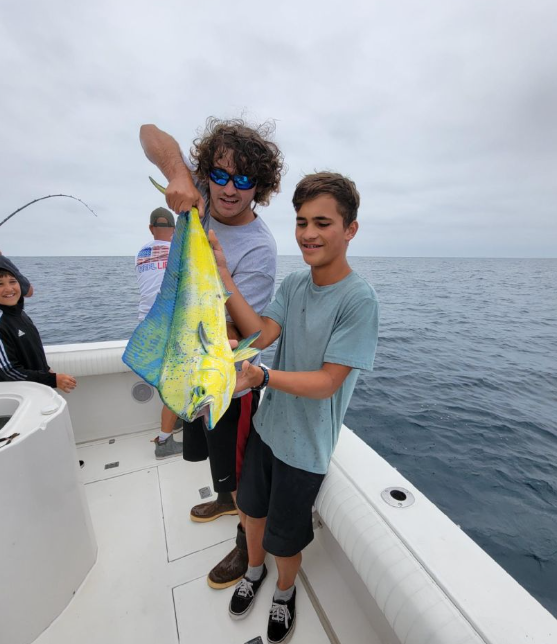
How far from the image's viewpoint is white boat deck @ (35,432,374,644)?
6.48 ft

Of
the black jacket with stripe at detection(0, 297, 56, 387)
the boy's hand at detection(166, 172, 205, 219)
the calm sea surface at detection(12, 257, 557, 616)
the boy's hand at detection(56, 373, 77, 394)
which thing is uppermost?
the boy's hand at detection(166, 172, 205, 219)

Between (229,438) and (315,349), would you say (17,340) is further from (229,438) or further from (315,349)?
(315,349)

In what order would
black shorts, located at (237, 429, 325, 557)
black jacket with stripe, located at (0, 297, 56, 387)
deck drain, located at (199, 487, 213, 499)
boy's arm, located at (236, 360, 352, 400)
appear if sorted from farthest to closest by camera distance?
1. deck drain, located at (199, 487, 213, 499)
2. black jacket with stripe, located at (0, 297, 56, 387)
3. black shorts, located at (237, 429, 325, 557)
4. boy's arm, located at (236, 360, 352, 400)

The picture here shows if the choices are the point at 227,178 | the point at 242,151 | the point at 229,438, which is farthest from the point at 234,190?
the point at 229,438

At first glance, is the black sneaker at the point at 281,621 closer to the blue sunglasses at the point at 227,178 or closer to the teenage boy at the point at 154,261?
the teenage boy at the point at 154,261

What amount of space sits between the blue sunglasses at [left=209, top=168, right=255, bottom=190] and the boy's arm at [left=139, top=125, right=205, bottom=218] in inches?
4.8

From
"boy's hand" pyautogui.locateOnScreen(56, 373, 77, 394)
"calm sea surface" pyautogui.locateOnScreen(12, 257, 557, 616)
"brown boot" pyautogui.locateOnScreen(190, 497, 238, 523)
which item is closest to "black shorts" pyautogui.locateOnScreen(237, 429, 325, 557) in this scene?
"brown boot" pyautogui.locateOnScreen(190, 497, 238, 523)

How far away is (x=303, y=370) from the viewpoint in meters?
1.71

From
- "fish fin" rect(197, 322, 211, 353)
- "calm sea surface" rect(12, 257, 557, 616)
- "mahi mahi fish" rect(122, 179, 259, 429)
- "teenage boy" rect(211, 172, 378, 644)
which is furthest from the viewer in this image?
"calm sea surface" rect(12, 257, 557, 616)

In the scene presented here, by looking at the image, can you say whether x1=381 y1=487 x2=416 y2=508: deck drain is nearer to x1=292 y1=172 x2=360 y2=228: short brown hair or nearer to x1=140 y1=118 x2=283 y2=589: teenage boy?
x1=140 y1=118 x2=283 y2=589: teenage boy

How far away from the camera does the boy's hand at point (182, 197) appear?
4.89 feet

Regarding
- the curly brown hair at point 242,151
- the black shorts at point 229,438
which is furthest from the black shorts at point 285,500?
the curly brown hair at point 242,151

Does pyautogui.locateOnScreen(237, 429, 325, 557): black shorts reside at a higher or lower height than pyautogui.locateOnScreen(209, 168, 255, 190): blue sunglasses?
lower

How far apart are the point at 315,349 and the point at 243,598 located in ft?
5.92
